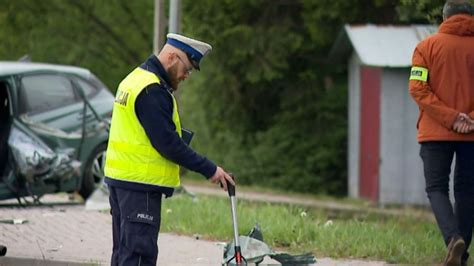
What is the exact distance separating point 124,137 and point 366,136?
566 inches

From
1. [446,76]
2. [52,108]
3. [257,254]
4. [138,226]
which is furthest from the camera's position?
[52,108]

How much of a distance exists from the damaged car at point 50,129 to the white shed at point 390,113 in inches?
233

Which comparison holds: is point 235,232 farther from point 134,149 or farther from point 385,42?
point 385,42

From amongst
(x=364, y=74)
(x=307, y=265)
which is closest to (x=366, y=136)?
(x=364, y=74)

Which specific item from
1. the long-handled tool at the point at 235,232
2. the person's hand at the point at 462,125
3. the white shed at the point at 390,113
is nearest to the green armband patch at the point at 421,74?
the person's hand at the point at 462,125

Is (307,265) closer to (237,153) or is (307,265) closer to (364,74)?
(364,74)

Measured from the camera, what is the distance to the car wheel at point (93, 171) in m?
15.3

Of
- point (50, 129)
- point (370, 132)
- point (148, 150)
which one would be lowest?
point (370, 132)

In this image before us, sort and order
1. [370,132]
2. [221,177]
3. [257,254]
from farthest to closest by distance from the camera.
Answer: [370,132]
[257,254]
[221,177]

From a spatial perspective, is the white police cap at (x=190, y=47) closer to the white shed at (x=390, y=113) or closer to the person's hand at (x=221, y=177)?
the person's hand at (x=221, y=177)

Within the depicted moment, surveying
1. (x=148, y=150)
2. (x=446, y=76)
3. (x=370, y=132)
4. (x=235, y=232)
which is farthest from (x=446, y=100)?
(x=370, y=132)

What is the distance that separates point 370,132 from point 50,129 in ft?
25.9

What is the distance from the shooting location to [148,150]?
7.18 meters

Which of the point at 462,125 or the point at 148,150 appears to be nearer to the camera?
the point at 148,150
